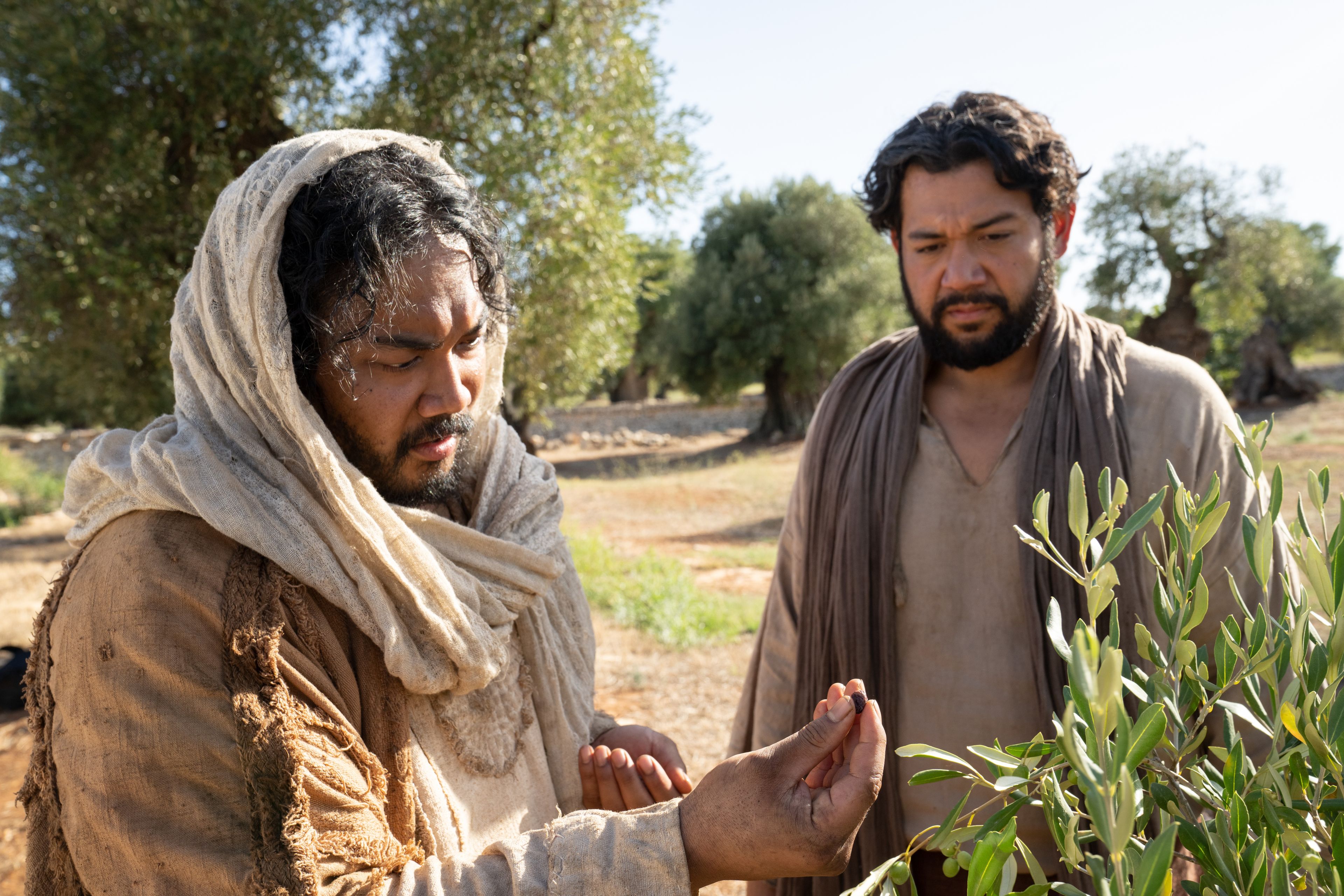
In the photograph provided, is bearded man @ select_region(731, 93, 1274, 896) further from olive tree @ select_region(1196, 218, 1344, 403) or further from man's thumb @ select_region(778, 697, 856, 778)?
olive tree @ select_region(1196, 218, 1344, 403)

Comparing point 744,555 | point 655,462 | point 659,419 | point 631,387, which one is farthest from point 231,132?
point 631,387

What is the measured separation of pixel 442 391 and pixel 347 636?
464mm

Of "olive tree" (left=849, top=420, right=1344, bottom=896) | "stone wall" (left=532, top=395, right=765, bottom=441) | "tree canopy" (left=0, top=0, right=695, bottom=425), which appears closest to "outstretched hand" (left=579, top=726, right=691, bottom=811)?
"olive tree" (left=849, top=420, right=1344, bottom=896)

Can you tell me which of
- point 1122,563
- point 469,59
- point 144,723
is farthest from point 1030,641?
point 469,59

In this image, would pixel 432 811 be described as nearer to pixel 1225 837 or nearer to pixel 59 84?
pixel 1225 837

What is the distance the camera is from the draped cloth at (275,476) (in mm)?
1385

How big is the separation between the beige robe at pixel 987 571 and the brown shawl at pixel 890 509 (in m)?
0.04

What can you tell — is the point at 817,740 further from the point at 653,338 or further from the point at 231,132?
the point at 653,338

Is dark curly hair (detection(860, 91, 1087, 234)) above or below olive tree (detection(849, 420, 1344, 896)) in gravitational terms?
above

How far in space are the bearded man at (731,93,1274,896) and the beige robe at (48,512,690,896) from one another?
1.24 metres

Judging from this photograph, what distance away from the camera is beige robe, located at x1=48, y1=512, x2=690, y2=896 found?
1.19 metres

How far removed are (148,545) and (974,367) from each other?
2.07 meters

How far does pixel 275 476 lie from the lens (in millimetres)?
1459

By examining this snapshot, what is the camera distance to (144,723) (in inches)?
47.5
